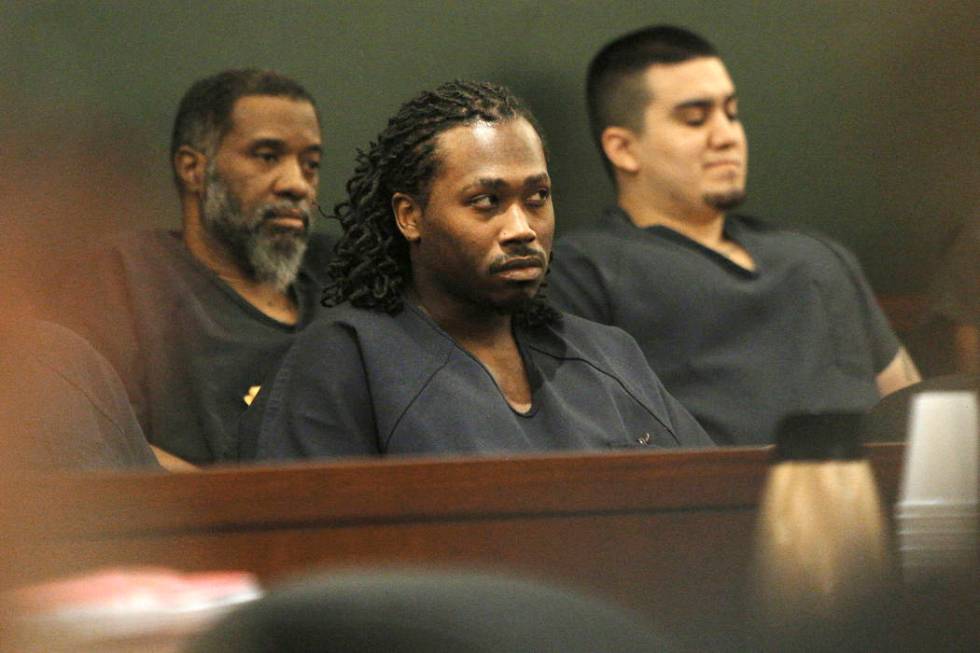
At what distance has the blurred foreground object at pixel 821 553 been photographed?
64cm

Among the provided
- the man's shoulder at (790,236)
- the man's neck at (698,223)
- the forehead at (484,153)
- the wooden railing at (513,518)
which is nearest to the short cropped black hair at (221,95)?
the forehead at (484,153)

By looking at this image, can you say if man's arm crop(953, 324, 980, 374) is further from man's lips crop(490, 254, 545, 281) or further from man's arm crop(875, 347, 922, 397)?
man's lips crop(490, 254, 545, 281)

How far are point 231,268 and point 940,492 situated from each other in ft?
3.65

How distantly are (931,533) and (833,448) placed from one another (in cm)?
11

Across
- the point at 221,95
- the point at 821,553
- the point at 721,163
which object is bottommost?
the point at 821,553

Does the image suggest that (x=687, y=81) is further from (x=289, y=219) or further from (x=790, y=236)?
(x=289, y=219)

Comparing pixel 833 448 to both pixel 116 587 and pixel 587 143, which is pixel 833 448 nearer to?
pixel 116 587

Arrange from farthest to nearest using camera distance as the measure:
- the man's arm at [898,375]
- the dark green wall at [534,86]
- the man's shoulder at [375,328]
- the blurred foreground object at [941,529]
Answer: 1. the man's shoulder at [375,328]
2. the man's arm at [898,375]
3. the blurred foreground object at [941,529]
4. the dark green wall at [534,86]

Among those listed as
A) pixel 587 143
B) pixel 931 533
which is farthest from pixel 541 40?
pixel 931 533

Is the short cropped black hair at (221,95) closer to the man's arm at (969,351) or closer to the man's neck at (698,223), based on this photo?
the man's neck at (698,223)

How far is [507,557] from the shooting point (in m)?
0.72

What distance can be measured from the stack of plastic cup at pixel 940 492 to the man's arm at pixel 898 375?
1.04ft

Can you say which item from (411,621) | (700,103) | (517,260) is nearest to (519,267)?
(517,260)

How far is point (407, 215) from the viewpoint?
1.39 m
